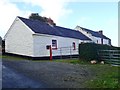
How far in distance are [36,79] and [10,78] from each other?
129 centimetres

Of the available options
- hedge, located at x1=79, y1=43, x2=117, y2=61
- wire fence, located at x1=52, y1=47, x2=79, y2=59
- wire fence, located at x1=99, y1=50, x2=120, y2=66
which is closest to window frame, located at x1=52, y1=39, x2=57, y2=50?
wire fence, located at x1=52, y1=47, x2=79, y2=59

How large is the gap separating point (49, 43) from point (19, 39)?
13.7 ft

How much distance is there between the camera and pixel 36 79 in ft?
40.1

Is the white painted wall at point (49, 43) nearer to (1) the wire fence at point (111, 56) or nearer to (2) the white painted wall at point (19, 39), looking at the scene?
(2) the white painted wall at point (19, 39)

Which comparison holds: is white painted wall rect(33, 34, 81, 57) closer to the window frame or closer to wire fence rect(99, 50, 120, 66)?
the window frame

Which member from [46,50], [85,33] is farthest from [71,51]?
[85,33]

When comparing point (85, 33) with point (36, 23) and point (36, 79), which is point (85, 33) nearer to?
point (36, 23)

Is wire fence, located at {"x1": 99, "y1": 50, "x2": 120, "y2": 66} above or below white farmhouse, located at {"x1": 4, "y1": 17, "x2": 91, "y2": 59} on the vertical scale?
below

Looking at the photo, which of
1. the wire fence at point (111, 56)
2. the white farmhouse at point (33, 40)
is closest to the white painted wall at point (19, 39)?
the white farmhouse at point (33, 40)

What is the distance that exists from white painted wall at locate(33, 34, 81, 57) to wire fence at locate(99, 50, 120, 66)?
36.1 ft

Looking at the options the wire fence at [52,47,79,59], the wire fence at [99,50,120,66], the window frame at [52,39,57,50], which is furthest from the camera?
the wire fence at [52,47,79,59]

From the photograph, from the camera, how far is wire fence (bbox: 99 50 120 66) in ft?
68.8

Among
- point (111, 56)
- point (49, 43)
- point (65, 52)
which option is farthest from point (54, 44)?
point (111, 56)

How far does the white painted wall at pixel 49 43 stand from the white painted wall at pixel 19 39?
33.3 inches
